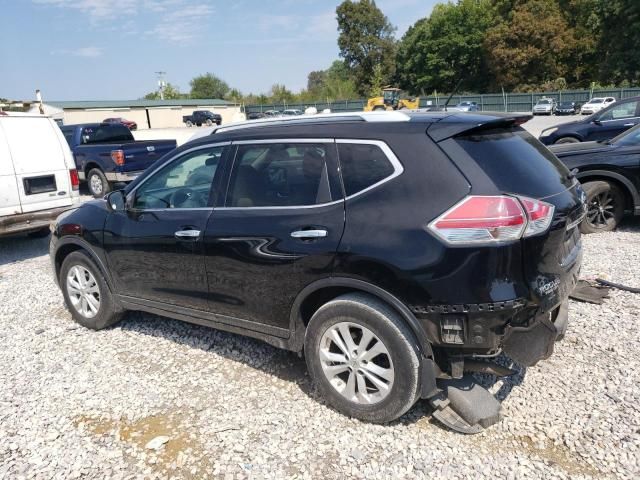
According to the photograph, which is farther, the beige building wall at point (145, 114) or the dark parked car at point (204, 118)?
the dark parked car at point (204, 118)

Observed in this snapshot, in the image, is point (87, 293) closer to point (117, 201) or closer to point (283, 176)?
point (117, 201)

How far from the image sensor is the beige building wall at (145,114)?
183 feet

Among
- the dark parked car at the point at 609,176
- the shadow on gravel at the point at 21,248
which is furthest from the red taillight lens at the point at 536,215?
the shadow on gravel at the point at 21,248

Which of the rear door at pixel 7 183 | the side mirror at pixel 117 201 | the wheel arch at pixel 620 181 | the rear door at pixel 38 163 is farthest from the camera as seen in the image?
the rear door at pixel 38 163

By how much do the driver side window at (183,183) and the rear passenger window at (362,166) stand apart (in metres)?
1.09

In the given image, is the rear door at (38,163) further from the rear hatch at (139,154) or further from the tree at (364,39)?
the tree at (364,39)

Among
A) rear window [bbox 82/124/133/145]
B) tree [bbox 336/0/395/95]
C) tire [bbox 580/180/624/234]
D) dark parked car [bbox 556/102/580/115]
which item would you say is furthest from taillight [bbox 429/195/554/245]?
tree [bbox 336/0/395/95]

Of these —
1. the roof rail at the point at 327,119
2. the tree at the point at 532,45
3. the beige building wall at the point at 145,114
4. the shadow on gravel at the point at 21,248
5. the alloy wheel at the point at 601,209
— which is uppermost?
the tree at the point at 532,45

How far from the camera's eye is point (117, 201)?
428 centimetres

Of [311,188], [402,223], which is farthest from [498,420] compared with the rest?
[311,188]

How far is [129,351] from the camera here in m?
4.27

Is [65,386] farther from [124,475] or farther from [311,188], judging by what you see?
[311,188]

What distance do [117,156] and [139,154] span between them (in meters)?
0.48

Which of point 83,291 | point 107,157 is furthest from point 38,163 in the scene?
point 107,157
